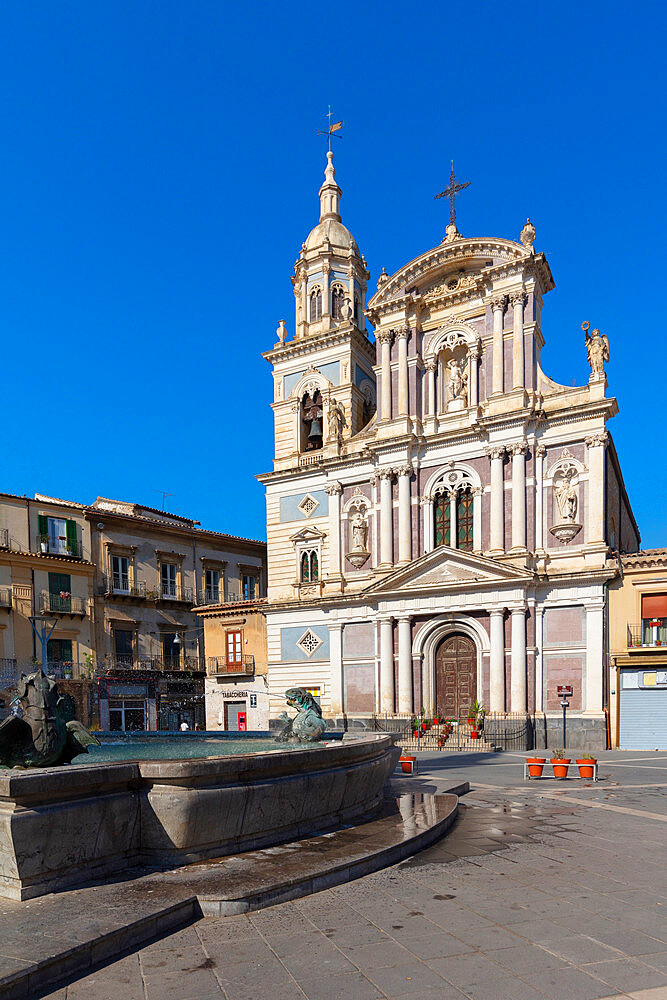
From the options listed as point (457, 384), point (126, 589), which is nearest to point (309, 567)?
point (457, 384)

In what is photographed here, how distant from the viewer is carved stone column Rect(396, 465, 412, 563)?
105 ft

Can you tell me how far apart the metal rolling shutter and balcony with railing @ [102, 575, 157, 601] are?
26.3 meters

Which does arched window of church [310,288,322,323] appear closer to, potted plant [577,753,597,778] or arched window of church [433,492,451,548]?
arched window of church [433,492,451,548]

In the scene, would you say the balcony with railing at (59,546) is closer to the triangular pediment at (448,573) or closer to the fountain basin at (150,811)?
the triangular pediment at (448,573)

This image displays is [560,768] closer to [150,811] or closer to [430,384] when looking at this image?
[150,811]

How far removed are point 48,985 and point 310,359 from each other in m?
34.2

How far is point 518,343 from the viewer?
30500 mm

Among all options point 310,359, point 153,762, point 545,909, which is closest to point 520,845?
point 545,909

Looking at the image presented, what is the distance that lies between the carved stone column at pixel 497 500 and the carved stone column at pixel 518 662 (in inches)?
112

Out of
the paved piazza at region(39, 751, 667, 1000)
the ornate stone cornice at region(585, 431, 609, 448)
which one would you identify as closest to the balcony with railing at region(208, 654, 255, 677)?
the ornate stone cornice at region(585, 431, 609, 448)

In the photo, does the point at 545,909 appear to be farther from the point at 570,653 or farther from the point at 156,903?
the point at 570,653

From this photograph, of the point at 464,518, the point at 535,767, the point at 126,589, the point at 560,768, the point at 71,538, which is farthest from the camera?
the point at 126,589

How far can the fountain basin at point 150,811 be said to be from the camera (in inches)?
253

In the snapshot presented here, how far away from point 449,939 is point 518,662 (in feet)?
75.2
